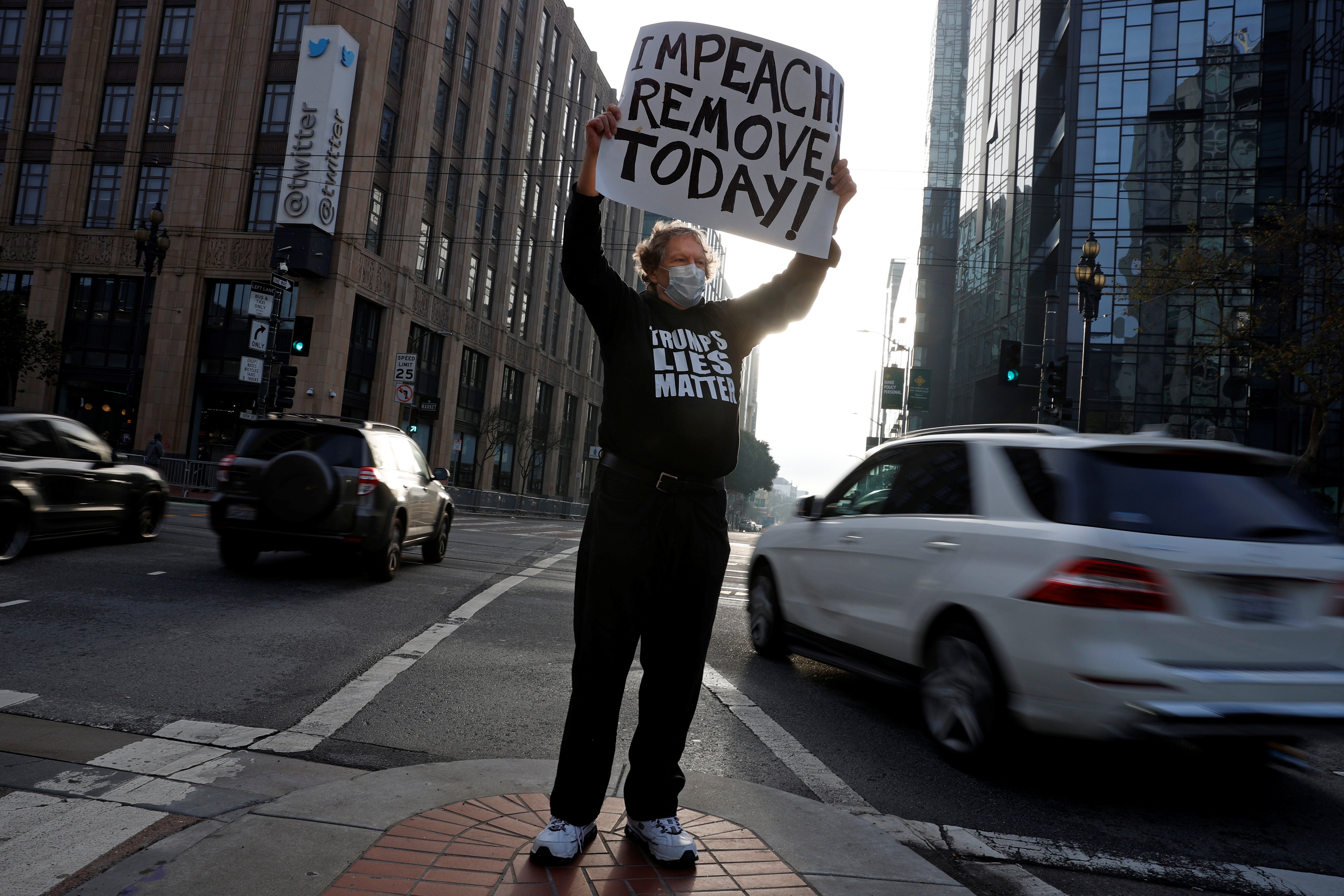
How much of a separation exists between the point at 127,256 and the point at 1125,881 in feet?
125

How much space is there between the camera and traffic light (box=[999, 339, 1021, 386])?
18.9m

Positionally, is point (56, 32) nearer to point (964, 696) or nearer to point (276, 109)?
point (276, 109)

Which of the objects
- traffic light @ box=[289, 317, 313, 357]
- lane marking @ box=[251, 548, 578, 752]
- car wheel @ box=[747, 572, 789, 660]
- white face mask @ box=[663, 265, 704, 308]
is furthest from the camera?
traffic light @ box=[289, 317, 313, 357]

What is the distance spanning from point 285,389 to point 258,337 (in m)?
1.33

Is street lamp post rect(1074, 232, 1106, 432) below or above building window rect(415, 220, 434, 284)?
below

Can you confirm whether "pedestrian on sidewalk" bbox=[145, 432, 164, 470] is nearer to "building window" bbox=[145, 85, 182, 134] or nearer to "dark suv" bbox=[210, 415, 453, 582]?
"building window" bbox=[145, 85, 182, 134]

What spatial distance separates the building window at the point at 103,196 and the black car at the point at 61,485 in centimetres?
2799

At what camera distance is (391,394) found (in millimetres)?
35250

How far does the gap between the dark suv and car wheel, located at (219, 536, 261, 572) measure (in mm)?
10

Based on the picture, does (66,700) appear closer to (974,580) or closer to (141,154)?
(974,580)

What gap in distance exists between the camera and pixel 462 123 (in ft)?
133

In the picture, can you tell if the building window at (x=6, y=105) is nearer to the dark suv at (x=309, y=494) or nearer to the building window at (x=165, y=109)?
the building window at (x=165, y=109)

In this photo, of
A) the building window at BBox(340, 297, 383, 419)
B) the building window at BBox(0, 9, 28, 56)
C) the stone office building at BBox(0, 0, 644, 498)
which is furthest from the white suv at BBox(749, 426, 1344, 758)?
the building window at BBox(0, 9, 28, 56)

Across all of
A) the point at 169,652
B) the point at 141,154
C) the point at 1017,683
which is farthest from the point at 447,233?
the point at 1017,683
